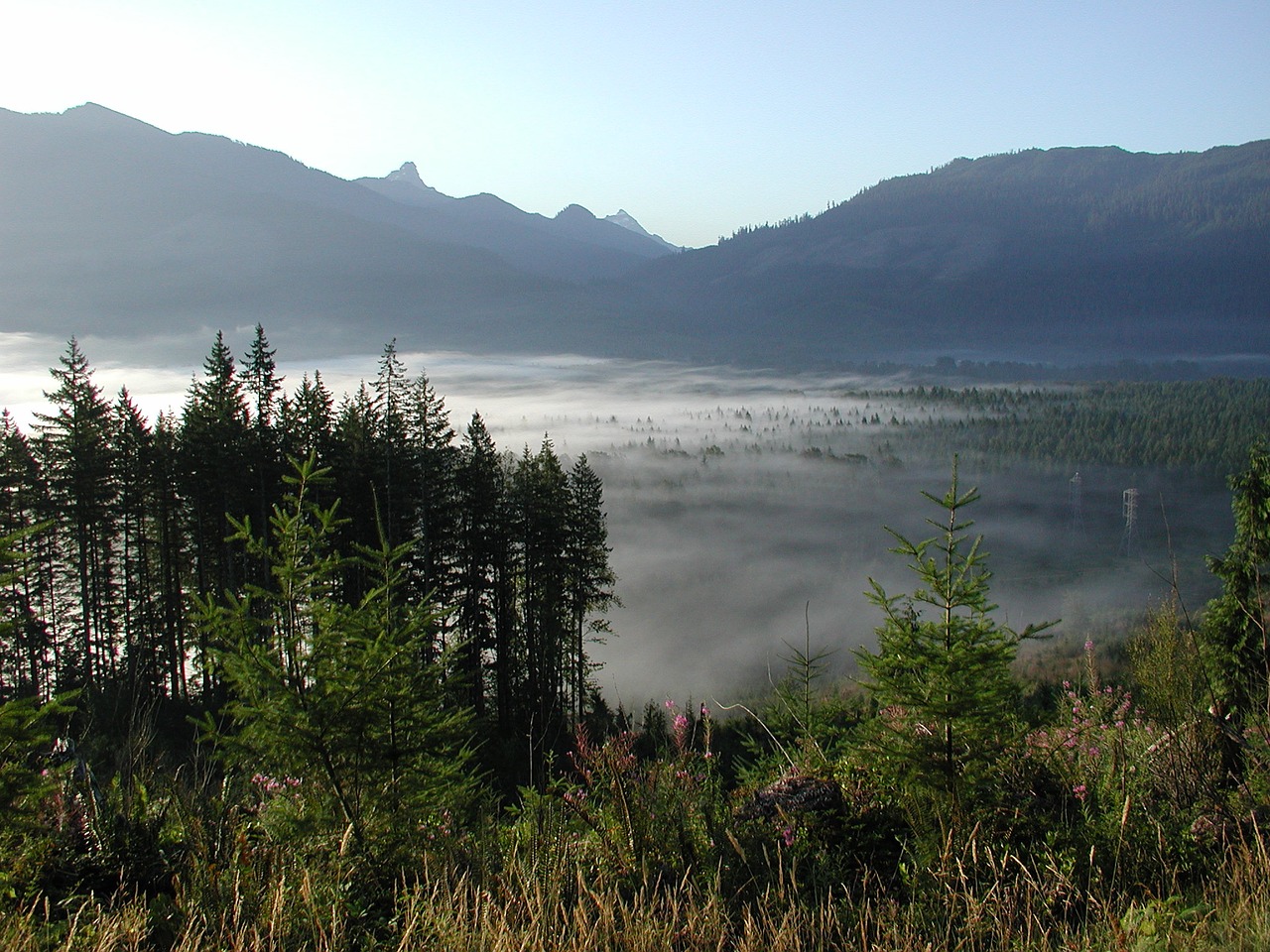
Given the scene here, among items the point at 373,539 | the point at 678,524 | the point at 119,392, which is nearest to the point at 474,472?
the point at 373,539

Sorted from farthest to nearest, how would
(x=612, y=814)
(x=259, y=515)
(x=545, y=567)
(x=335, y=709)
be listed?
(x=545, y=567) → (x=259, y=515) → (x=612, y=814) → (x=335, y=709)

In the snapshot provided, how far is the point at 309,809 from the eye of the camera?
16.4 feet

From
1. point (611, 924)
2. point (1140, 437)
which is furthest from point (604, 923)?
point (1140, 437)

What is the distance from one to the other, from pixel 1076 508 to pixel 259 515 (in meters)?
145

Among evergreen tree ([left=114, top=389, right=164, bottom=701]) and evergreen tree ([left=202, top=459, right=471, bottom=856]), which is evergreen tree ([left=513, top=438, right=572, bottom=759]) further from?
evergreen tree ([left=202, top=459, right=471, bottom=856])

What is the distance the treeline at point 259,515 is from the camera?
84.0 ft

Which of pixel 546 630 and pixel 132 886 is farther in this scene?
pixel 546 630

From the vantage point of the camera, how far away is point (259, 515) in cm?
2808

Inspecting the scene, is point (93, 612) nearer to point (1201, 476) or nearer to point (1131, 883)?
point (1131, 883)

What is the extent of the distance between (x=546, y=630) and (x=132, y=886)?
25.7 meters

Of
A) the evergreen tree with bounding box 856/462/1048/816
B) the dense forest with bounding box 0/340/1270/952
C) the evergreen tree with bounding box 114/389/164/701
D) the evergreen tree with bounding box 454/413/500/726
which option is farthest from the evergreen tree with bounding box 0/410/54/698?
the evergreen tree with bounding box 856/462/1048/816

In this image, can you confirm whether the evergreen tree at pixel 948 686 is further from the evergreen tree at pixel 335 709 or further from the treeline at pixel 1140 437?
the treeline at pixel 1140 437

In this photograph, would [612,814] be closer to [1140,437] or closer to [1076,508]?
[1076,508]

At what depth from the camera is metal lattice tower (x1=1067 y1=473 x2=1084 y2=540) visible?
13288 cm
